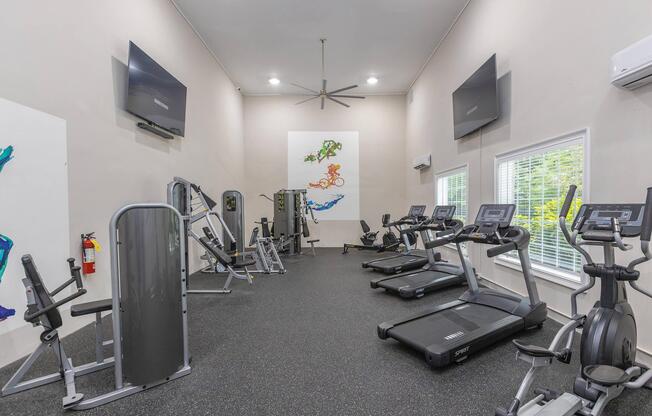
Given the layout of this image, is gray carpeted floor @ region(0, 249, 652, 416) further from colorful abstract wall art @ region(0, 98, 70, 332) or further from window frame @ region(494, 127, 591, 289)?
colorful abstract wall art @ region(0, 98, 70, 332)

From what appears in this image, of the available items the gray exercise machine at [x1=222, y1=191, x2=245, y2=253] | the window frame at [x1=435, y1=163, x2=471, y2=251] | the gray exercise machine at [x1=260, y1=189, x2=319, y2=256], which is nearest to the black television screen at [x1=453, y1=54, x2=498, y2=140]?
the window frame at [x1=435, y1=163, x2=471, y2=251]

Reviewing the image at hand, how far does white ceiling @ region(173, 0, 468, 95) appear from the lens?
4500 mm

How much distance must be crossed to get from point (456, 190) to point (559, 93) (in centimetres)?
267

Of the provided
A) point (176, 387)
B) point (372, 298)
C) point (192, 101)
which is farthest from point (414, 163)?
point (176, 387)

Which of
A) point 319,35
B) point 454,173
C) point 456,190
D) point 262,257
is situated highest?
point 319,35

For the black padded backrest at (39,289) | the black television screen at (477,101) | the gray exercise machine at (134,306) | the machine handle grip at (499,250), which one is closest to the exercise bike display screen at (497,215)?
the machine handle grip at (499,250)

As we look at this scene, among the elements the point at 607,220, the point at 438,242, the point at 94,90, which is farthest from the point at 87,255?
the point at 607,220

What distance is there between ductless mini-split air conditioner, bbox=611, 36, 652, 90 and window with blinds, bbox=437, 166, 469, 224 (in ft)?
8.55

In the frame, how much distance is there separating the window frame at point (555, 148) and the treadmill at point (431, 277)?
2.42 ft

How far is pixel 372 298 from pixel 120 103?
Answer: 12.4 feet

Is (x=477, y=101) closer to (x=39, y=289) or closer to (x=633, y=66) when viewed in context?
(x=633, y=66)

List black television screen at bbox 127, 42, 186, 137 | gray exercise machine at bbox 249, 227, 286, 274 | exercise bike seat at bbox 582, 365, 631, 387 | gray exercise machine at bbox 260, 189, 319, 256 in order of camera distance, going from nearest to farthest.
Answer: exercise bike seat at bbox 582, 365, 631, 387 → black television screen at bbox 127, 42, 186, 137 → gray exercise machine at bbox 249, 227, 286, 274 → gray exercise machine at bbox 260, 189, 319, 256

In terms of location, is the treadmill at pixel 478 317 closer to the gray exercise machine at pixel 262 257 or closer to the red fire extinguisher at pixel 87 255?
the red fire extinguisher at pixel 87 255

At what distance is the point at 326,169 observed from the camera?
7832 millimetres
